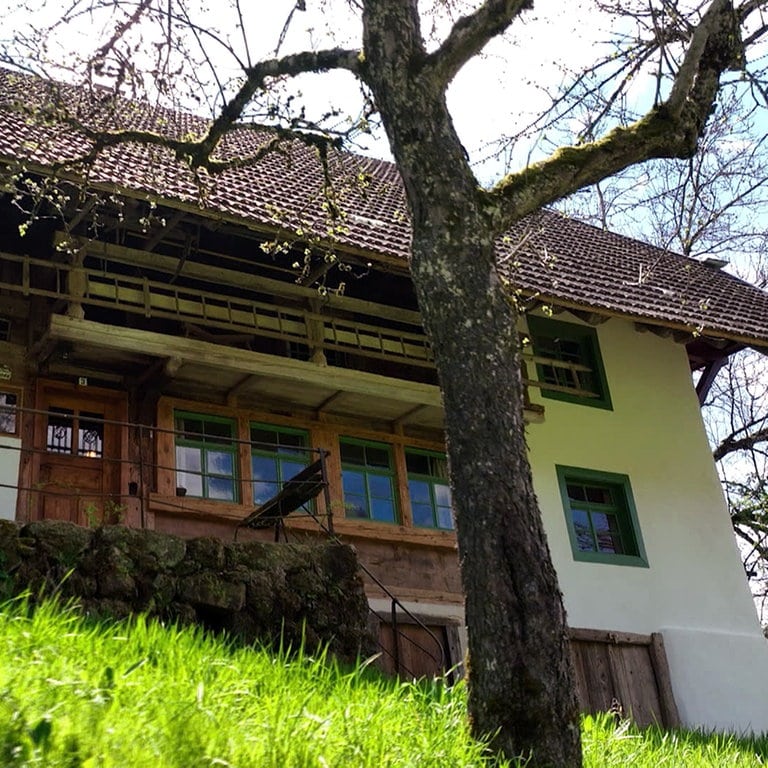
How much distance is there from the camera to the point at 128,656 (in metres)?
5.46

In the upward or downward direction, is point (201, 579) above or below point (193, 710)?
above

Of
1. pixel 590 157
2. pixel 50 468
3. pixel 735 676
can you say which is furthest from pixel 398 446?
pixel 590 157

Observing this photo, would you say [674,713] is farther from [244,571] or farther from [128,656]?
[128,656]

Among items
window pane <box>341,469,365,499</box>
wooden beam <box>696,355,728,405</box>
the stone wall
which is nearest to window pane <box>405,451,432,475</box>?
window pane <box>341,469,365,499</box>

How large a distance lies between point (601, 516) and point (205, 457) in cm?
601

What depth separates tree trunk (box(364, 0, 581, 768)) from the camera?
5.43 m

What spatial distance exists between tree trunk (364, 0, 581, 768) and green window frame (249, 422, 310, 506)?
21.8 feet

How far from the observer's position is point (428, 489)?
14.5 metres

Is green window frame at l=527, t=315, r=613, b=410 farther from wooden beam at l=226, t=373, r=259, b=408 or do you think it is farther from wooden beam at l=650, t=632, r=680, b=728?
wooden beam at l=226, t=373, r=259, b=408

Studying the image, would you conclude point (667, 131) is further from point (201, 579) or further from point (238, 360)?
point (238, 360)

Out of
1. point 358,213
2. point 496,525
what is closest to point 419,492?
point 358,213

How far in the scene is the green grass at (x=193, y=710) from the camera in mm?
3947

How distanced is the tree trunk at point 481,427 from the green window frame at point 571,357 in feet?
30.5

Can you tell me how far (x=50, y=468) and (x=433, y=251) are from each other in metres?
7.24
